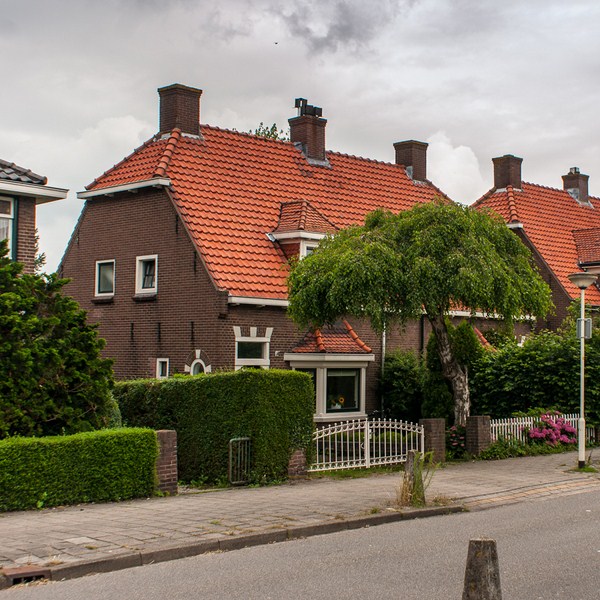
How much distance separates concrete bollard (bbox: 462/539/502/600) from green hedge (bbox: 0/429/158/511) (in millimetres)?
8165

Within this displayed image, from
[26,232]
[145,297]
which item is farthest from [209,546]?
[145,297]

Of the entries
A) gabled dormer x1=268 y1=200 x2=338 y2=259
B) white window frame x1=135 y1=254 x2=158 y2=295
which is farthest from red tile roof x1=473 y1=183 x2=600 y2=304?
white window frame x1=135 y1=254 x2=158 y2=295

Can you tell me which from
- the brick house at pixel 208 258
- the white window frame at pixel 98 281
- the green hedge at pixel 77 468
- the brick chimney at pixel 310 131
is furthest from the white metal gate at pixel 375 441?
the brick chimney at pixel 310 131

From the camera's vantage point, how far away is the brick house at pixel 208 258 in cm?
2369

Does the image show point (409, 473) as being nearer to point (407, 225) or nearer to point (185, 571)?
point (185, 571)

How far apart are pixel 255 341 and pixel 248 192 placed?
17.3 feet

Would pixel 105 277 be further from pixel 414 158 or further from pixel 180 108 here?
pixel 414 158

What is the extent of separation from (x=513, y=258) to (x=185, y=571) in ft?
43.8

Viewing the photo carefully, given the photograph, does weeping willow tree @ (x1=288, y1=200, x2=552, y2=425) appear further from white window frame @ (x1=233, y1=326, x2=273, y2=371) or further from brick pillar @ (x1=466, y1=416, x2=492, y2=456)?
white window frame @ (x1=233, y1=326, x2=273, y2=371)

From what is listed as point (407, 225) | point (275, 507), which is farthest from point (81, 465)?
point (407, 225)

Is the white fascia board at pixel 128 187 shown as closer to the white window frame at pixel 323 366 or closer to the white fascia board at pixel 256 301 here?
the white fascia board at pixel 256 301

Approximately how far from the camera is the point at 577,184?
4025 cm

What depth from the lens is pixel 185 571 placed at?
9188 mm

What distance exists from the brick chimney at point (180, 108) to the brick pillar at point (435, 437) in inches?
487
